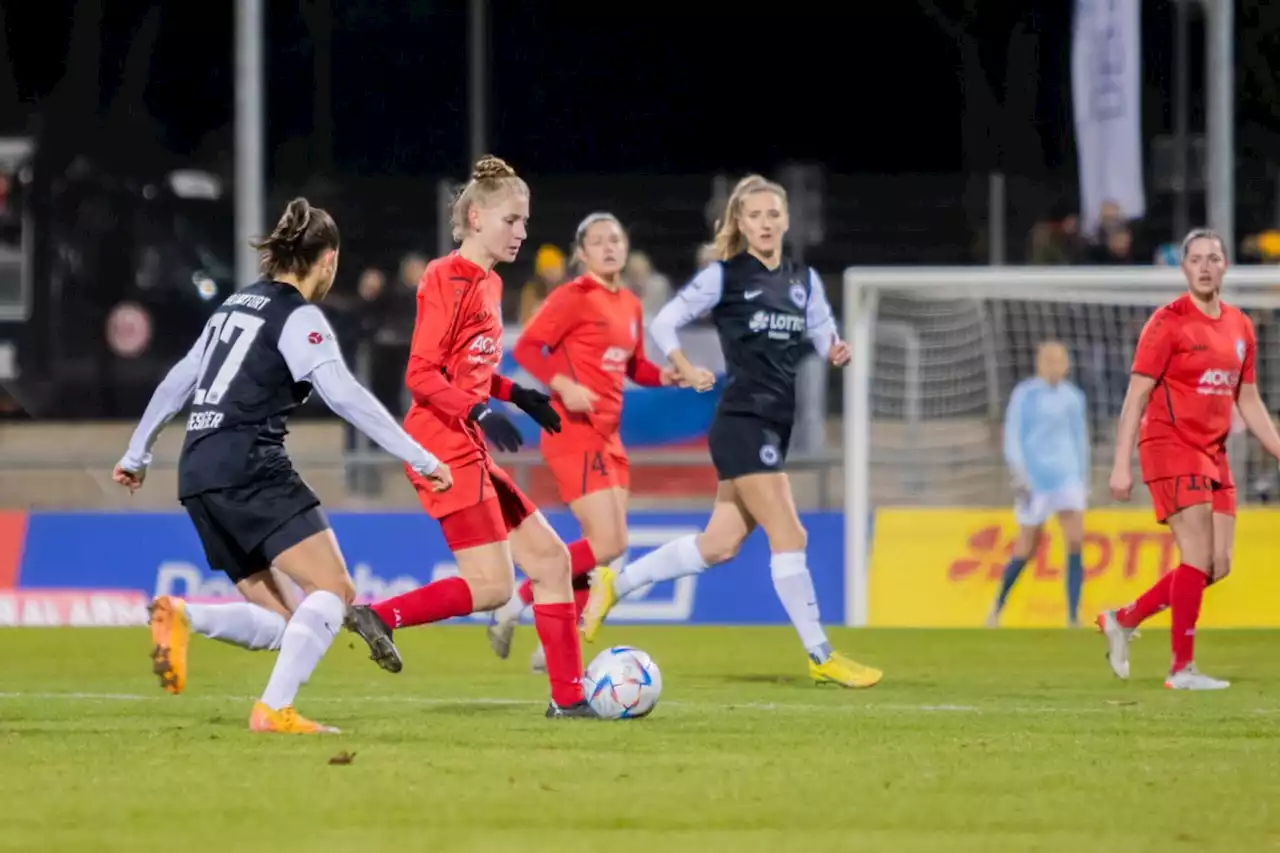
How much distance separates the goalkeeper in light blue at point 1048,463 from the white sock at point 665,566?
4214mm

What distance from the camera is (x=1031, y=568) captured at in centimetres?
1594

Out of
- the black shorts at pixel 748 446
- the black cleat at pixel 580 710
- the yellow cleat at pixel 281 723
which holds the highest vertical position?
the black shorts at pixel 748 446

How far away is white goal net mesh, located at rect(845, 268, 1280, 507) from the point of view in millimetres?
16766

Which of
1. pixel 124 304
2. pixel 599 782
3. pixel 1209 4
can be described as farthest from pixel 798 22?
pixel 599 782

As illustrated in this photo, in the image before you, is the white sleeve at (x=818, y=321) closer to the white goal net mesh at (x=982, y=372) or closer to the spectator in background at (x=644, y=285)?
the white goal net mesh at (x=982, y=372)

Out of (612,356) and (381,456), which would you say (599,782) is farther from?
(381,456)

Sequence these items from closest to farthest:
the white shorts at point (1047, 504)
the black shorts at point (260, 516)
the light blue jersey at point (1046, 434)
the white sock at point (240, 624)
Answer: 1. the black shorts at point (260, 516)
2. the white sock at point (240, 624)
3. the white shorts at point (1047, 504)
4. the light blue jersey at point (1046, 434)

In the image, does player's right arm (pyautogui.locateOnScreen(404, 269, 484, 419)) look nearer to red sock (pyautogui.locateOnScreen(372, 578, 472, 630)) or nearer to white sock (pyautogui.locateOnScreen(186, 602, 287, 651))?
red sock (pyautogui.locateOnScreen(372, 578, 472, 630))

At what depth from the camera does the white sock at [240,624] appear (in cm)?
846

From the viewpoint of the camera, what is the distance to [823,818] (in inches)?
267

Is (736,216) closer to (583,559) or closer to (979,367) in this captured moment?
(583,559)

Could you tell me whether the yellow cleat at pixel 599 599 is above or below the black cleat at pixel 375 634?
below

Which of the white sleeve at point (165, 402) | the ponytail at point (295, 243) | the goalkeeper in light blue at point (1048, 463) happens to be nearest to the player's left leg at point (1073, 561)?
the goalkeeper in light blue at point (1048, 463)

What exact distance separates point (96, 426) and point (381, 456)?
33.4ft
